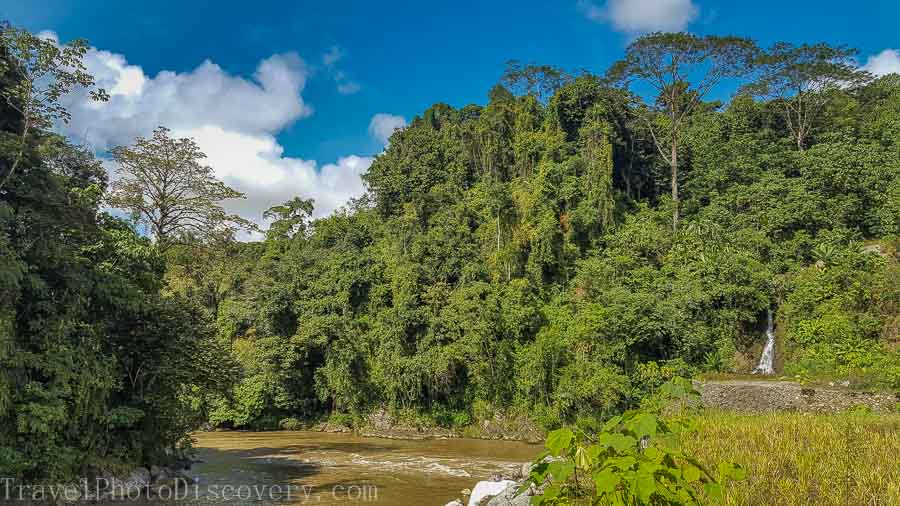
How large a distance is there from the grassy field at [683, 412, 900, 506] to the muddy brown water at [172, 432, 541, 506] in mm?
7156

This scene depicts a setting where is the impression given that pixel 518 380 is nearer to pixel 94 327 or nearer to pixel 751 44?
pixel 94 327

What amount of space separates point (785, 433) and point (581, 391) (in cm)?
1569

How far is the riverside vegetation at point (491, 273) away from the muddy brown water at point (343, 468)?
194 centimetres

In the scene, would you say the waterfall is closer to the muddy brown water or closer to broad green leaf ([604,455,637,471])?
the muddy brown water

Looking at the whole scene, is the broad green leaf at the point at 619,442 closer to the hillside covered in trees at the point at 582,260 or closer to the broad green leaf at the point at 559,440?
the broad green leaf at the point at 559,440

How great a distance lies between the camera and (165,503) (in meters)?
11.0

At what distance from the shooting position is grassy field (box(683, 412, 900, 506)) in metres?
3.93

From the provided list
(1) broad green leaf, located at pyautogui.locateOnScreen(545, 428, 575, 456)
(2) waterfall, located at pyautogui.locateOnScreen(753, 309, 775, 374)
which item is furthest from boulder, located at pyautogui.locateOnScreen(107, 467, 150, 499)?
(2) waterfall, located at pyautogui.locateOnScreen(753, 309, 775, 374)

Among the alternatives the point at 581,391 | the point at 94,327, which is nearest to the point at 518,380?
the point at 581,391

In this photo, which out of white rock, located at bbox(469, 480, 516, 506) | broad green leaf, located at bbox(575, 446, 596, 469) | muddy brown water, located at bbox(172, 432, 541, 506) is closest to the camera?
broad green leaf, located at bbox(575, 446, 596, 469)

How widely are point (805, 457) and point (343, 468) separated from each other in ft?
43.3

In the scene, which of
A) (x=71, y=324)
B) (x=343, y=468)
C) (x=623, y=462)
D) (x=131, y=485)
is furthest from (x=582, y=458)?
(x=343, y=468)

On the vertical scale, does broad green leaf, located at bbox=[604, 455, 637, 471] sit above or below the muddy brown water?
above

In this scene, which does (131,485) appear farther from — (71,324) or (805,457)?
(805,457)
